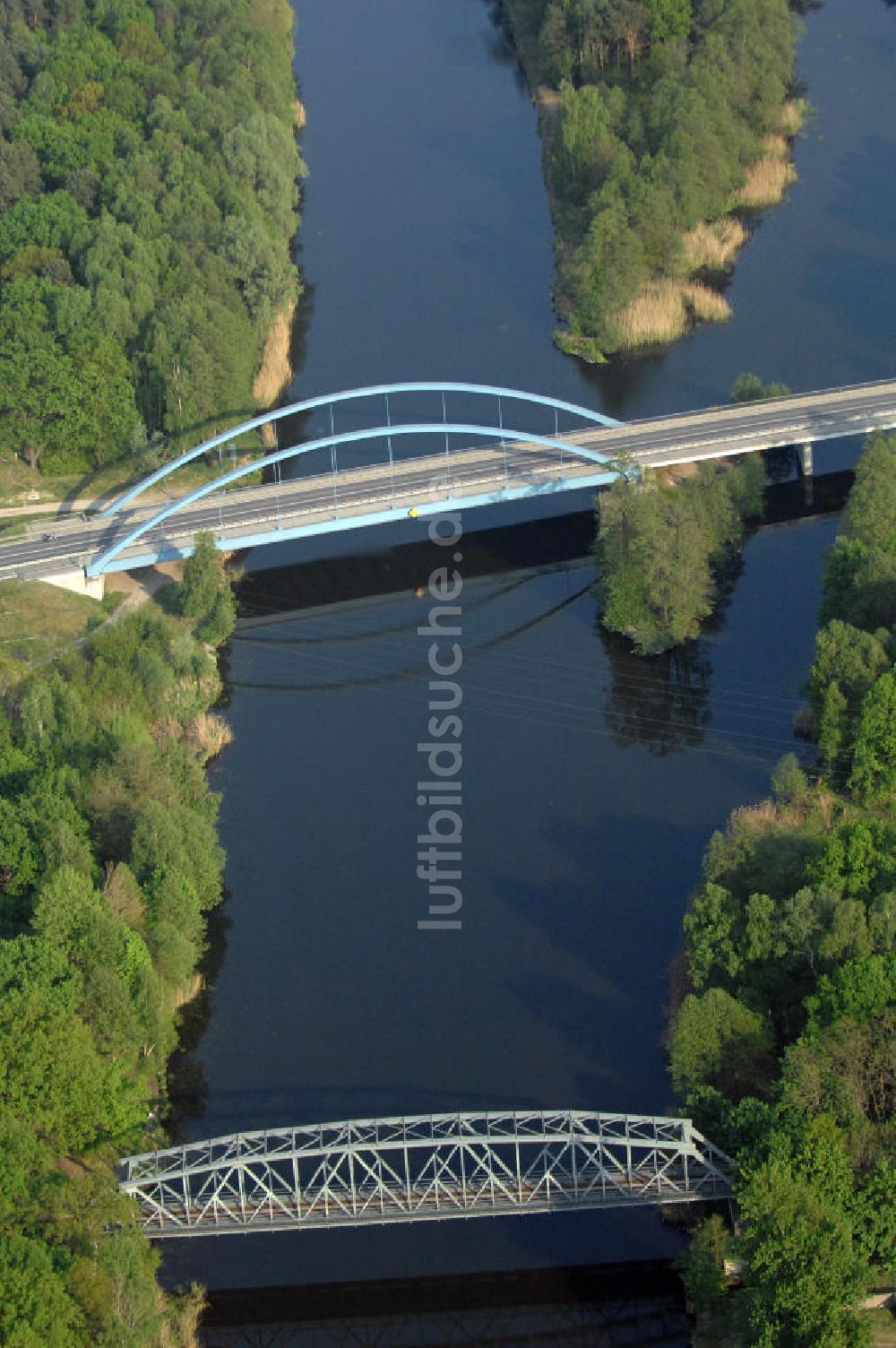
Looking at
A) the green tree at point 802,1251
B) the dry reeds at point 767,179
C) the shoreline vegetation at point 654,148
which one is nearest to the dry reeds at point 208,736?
the green tree at point 802,1251

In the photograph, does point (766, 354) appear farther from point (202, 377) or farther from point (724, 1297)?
point (724, 1297)

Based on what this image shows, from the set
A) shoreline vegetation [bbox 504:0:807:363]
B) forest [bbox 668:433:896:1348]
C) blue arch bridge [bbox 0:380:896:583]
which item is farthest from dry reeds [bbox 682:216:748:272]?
forest [bbox 668:433:896:1348]

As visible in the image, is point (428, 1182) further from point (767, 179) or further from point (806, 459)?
point (767, 179)

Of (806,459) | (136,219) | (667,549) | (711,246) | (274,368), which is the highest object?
(136,219)

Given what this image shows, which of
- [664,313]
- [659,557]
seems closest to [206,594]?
[659,557]

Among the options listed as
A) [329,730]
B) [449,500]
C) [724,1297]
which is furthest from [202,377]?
[724,1297]

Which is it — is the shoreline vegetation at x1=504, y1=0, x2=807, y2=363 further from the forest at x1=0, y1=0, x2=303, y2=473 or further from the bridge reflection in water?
the bridge reflection in water

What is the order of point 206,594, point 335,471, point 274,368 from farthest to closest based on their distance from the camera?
1. point 274,368
2. point 335,471
3. point 206,594
